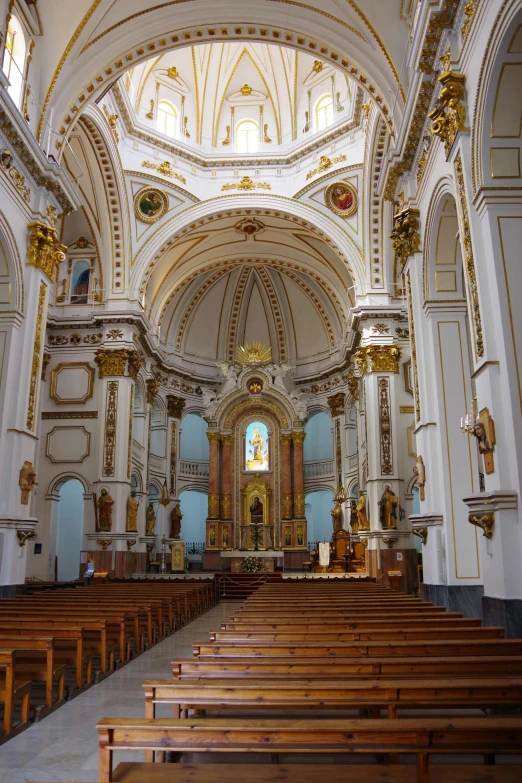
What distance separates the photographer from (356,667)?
14.5 ft

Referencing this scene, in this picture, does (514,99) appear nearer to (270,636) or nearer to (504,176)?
(504,176)

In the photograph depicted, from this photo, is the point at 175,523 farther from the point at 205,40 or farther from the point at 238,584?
the point at 205,40

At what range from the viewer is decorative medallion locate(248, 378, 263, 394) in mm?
30406

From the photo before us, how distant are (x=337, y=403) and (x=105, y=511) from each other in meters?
11.8

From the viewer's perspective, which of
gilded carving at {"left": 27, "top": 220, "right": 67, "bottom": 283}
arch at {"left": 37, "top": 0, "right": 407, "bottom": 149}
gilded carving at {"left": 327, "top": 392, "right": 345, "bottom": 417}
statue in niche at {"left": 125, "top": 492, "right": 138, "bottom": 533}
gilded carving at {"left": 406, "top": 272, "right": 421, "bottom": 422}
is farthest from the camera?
gilded carving at {"left": 327, "top": 392, "right": 345, "bottom": 417}

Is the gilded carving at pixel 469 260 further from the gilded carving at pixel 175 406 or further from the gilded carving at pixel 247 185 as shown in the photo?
the gilded carving at pixel 175 406

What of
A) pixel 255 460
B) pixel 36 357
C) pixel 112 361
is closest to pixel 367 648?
pixel 36 357

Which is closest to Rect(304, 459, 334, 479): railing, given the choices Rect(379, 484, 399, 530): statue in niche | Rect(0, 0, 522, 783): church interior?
Rect(0, 0, 522, 783): church interior

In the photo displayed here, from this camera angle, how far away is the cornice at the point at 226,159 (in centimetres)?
2167

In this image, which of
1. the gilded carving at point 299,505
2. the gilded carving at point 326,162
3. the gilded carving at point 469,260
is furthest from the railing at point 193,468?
the gilded carving at point 469,260

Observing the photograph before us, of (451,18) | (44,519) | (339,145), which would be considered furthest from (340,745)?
(339,145)

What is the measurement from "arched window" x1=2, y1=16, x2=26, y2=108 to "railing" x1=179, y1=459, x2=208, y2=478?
64.1ft

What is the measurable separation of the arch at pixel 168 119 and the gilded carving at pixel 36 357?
13065mm

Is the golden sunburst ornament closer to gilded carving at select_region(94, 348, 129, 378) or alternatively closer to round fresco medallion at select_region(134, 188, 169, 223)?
round fresco medallion at select_region(134, 188, 169, 223)
